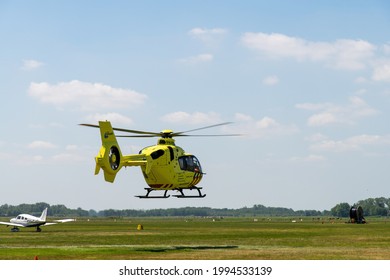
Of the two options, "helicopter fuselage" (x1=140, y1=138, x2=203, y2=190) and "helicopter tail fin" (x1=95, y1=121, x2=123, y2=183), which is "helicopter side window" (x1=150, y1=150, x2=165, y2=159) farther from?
"helicopter tail fin" (x1=95, y1=121, x2=123, y2=183)

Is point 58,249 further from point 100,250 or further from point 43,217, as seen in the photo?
point 43,217

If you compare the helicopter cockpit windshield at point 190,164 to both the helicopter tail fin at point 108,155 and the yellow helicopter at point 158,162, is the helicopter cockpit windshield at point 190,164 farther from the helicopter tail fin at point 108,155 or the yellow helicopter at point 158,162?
the helicopter tail fin at point 108,155

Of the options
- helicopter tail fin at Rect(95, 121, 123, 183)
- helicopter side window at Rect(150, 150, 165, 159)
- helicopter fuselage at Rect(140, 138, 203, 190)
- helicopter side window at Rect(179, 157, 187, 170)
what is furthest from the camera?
helicopter side window at Rect(179, 157, 187, 170)

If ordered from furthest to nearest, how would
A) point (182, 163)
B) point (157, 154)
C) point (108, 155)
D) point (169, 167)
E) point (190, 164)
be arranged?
point (190, 164) < point (182, 163) < point (169, 167) < point (157, 154) < point (108, 155)

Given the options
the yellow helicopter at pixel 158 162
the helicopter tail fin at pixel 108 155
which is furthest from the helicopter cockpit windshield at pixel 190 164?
the helicopter tail fin at pixel 108 155

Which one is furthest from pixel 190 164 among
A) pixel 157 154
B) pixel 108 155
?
pixel 108 155

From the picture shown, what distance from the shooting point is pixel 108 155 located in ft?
160

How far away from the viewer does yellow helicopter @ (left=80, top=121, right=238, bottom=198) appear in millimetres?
48906

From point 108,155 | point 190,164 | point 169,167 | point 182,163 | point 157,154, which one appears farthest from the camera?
point 190,164

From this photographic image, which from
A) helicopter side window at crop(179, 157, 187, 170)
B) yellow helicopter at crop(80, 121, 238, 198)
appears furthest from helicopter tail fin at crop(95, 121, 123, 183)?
helicopter side window at crop(179, 157, 187, 170)

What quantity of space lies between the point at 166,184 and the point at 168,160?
6.33 feet

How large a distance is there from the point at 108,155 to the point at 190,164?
9.47 meters

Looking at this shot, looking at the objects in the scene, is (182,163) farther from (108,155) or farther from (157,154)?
(108,155)

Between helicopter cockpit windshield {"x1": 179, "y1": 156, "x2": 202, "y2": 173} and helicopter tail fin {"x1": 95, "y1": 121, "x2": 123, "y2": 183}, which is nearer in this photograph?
helicopter tail fin {"x1": 95, "y1": 121, "x2": 123, "y2": 183}
